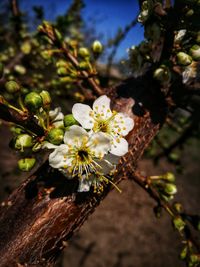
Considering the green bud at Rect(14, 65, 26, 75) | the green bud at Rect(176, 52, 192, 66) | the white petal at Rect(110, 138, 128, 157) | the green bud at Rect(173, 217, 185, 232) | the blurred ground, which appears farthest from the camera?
the blurred ground

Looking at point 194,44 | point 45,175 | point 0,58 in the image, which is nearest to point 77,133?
point 45,175

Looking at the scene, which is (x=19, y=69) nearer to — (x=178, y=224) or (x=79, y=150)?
(x=79, y=150)

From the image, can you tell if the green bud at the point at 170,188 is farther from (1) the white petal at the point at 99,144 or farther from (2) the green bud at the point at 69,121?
(2) the green bud at the point at 69,121

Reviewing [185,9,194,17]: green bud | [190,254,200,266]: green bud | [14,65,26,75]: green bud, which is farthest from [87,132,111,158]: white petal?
[14,65,26,75]: green bud

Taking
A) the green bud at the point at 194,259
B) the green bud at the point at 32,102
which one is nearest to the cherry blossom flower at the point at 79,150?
the green bud at the point at 32,102

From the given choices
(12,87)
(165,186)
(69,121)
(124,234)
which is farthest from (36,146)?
(124,234)

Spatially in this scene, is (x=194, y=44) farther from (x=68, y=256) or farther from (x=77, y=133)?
(x=68, y=256)

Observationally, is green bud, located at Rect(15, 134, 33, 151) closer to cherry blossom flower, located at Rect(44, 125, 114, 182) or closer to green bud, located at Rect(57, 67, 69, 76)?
cherry blossom flower, located at Rect(44, 125, 114, 182)
